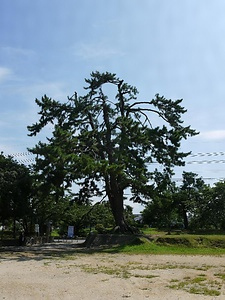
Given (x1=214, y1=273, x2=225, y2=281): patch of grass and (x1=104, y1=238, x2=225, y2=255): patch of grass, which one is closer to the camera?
(x1=214, y1=273, x2=225, y2=281): patch of grass

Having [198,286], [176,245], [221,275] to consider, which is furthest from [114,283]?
[176,245]

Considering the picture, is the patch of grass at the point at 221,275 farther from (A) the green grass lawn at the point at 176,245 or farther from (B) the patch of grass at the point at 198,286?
(A) the green grass lawn at the point at 176,245

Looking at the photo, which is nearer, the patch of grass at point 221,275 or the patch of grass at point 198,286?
the patch of grass at point 198,286

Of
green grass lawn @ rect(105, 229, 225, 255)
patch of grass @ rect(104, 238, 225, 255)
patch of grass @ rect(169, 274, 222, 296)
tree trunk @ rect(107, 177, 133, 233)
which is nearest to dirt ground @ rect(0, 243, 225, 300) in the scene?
patch of grass @ rect(169, 274, 222, 296)

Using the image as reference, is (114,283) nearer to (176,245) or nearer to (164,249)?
(164,249)

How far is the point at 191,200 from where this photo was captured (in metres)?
37.7

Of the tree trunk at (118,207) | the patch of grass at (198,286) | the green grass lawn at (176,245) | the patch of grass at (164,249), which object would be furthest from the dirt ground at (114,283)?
the tree trunk at (118,207)

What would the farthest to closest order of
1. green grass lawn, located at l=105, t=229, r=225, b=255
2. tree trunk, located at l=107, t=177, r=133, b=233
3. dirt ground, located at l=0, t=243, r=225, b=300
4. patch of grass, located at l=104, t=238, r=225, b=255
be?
Answer: 1. tree trunk, located at l=107, t=177, r=133, b=233
2. green grass lawn, located at l=105, t=229, r=225, b=255
3. patch of grass, located at l=104, t=238, r=225, b=255
4. dirt ground, located at l=0, t=243, r=225, b=300

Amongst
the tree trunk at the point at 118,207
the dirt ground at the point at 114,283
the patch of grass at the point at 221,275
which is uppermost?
the tree trunk at the point at 118,207

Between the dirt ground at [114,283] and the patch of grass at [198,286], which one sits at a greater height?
the patch of grass at [198,286]

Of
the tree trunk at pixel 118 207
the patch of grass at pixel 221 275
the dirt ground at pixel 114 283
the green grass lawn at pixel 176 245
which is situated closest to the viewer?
the dirt ground at pixel 114 283

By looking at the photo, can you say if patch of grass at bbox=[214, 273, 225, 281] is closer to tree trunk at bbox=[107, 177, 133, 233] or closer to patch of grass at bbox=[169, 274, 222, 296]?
patch of grass at bbox=[169, 274, 222, 296]

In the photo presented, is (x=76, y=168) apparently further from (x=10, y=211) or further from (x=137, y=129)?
(x=10, y=211)

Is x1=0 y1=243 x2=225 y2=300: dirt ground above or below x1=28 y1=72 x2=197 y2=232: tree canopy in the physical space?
below
